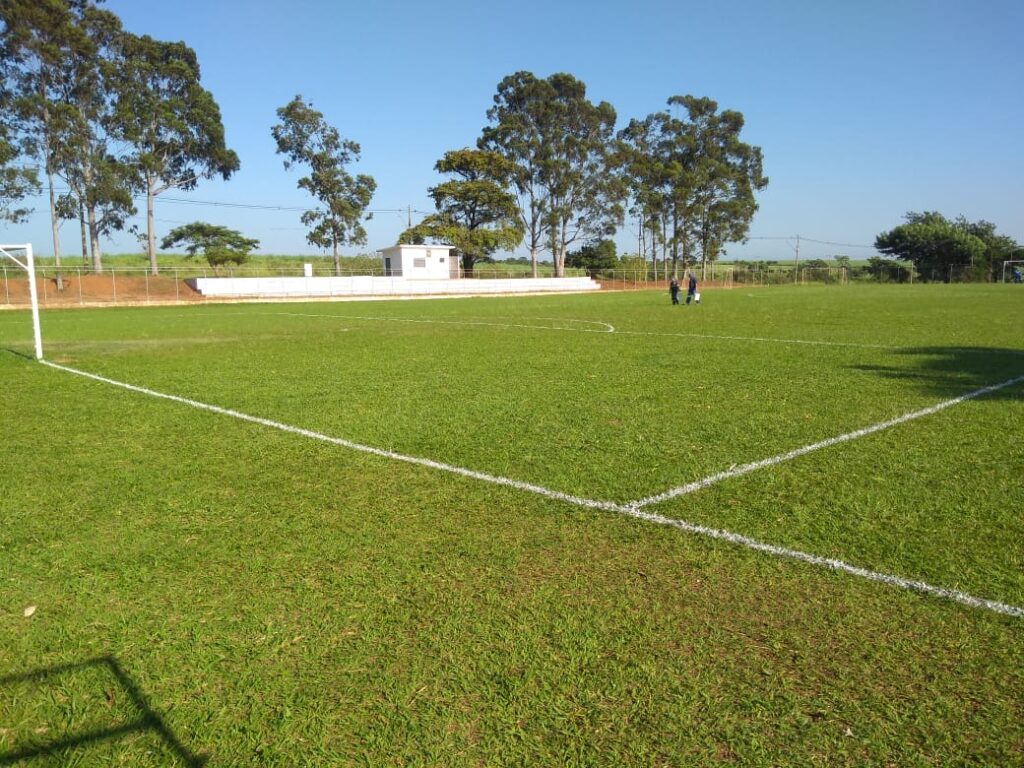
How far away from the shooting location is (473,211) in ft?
209

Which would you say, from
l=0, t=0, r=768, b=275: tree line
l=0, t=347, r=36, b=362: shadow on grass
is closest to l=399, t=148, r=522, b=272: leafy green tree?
l=0, t=0, r=768, b=275: tree line

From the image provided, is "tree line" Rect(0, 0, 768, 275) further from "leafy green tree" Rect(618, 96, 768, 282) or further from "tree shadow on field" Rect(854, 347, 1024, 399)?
"tree shadow on field" Rect(854, 347, 1024, 399)

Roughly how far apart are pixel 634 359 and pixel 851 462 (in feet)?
22.0

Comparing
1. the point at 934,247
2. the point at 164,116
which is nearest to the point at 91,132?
the point at 164,116

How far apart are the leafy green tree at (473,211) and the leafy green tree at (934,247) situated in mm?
50972

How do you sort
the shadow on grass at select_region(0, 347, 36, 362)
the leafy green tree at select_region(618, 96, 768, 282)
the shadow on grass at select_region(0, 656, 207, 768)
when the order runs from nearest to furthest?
the shadow on grass at select_region(0, 656, 207, 768) → the shadow on grass at select_region(0, 347, 36, 362) → the leafy green tree at select_region(618, 96, 768, 282)

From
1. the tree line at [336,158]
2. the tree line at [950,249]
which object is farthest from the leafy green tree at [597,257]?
the tree line at [950,249]

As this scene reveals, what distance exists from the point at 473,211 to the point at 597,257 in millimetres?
19104

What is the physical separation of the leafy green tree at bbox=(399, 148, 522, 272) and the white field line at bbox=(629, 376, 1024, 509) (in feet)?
180

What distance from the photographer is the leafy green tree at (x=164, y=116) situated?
51125 mm

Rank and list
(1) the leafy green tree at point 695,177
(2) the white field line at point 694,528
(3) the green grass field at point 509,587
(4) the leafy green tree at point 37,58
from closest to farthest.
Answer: (3) the green grass field at point 509,587, (2) the white field line at point 694,528, (4) the leafy green tree at point 37,58, (1) the leafy green tree at point 695,177

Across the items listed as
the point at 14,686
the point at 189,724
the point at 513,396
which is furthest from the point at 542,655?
the point at 513,396

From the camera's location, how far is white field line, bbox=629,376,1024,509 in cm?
481

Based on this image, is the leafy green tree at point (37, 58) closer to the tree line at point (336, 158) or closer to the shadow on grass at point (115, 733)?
the tree line at point (336, 158)
